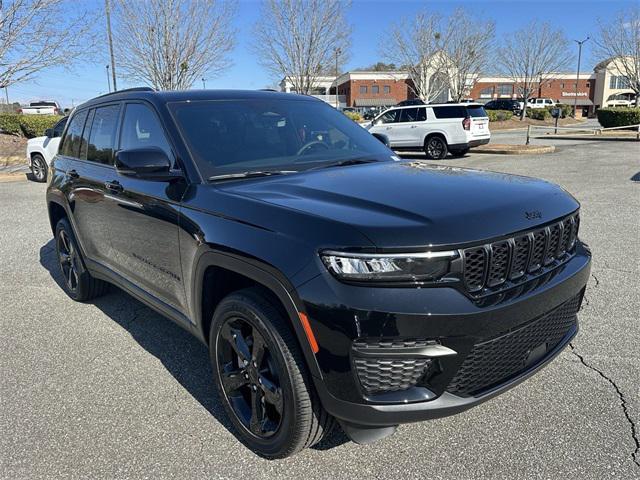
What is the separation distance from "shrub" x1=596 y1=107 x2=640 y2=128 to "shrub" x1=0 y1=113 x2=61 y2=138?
91.4ft

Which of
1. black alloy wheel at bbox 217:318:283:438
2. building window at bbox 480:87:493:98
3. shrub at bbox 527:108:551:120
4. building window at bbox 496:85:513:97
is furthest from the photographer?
building window at bbox 480:87:493:98

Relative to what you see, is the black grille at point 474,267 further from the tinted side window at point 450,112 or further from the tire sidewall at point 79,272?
the tinted side window at point 450,112

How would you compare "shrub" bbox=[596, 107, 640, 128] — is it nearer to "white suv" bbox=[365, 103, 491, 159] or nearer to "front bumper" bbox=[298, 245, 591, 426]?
"white suv" bbox=[365, 103, 491, 159]

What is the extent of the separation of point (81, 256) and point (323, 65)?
23269mm

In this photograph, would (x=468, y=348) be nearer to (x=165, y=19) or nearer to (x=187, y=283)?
(x=187, y=283)

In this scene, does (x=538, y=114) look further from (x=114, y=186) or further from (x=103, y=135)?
(x=114, y=186)

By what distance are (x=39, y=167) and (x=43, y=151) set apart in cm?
62

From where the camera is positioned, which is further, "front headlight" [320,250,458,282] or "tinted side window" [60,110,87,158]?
"tinted side window" [60,110,87,158]

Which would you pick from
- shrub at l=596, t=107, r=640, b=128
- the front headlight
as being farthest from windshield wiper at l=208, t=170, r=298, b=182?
shrub at l=596, t=107, r=640, b=128

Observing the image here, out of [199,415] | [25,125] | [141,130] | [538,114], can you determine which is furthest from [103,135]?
[538,114]

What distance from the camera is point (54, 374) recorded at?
11.8 ft

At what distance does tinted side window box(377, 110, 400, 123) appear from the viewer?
18125mm

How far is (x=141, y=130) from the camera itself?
3.56m

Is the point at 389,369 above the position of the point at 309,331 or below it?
below
